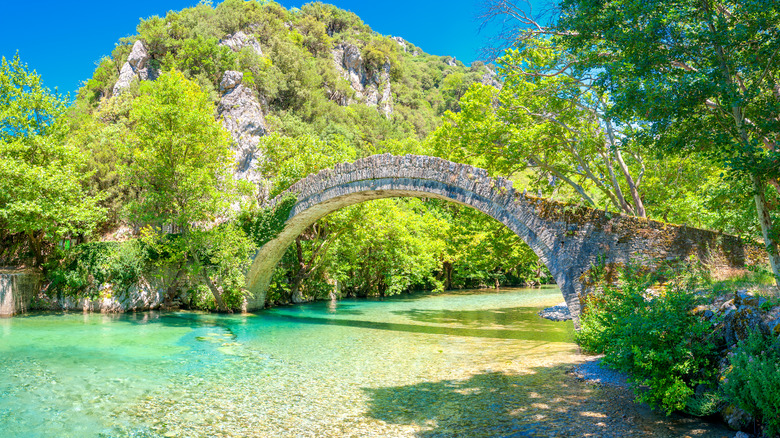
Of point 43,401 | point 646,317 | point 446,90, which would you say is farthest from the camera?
point 446,90

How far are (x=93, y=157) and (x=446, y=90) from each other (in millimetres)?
58553

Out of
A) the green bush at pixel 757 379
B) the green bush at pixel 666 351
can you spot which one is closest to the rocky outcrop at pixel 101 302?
the green bush at pixel 666 351

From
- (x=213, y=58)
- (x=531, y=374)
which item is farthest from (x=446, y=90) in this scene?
(x=531, y=374)

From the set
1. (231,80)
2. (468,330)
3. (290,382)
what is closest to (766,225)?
(290,382)

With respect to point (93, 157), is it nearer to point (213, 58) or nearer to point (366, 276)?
point (366, 276)

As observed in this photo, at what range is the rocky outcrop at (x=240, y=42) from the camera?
3816cm

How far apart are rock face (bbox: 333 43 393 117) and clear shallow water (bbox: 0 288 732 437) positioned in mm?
47526

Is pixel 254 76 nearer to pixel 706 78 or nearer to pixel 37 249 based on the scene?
pixel 37 249

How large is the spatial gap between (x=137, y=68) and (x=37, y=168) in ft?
77.9

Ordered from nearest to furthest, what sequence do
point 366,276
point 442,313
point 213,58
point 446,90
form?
point 442,313
point 366,276
point 213,58
point 446,90

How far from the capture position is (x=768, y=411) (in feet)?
12.2

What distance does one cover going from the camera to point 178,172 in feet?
46.1

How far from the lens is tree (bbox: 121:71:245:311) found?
13.8 metres

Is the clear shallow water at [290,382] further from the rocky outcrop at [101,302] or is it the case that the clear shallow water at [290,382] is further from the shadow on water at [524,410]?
the rocky outcrop at [101,302]
